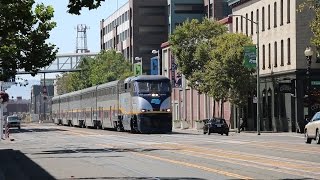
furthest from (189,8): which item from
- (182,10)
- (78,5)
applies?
(78,5)

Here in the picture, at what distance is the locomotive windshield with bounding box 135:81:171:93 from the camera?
190ft

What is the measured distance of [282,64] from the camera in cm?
6712

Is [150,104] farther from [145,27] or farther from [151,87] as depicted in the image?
[145,27]

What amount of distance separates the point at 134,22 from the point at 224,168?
116 meters

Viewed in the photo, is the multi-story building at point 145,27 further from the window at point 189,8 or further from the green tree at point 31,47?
the green tree at point 31,47

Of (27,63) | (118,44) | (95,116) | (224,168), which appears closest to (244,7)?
(95,116)

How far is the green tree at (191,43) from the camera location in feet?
242

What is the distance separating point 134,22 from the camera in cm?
13700

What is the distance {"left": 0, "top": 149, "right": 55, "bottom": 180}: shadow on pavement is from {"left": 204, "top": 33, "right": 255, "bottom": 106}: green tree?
38919 mm

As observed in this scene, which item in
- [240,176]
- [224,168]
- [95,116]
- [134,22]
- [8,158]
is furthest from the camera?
[134,22]

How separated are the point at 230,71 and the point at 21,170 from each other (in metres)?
45.1

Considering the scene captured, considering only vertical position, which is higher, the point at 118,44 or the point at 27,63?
the point at 118,44

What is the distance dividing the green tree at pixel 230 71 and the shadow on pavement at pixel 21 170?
3892 centimetres

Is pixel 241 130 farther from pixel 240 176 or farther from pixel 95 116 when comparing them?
pixel 240 176
